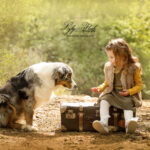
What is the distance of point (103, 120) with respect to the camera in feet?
13.4

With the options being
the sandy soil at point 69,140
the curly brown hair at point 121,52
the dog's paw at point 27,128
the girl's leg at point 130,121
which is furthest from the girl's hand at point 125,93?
the dog's paw at point 27,128

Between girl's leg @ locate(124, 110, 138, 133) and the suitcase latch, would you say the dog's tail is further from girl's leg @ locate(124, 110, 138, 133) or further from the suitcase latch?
girl's leg @ locate(124, 110, 138, 133)

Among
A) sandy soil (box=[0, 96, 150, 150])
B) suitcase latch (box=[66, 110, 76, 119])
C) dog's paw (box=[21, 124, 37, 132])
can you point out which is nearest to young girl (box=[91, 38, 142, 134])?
sandy soil (box=[0, 96, 150, 150])

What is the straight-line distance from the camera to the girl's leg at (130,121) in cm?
386

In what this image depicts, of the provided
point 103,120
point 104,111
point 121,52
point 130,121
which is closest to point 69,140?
point 103,120

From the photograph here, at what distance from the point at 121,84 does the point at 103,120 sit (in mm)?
686

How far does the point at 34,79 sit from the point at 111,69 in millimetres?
1335

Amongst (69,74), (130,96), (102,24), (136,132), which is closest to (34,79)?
(69,74)

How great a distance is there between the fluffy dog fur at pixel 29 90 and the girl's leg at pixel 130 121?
124 cm

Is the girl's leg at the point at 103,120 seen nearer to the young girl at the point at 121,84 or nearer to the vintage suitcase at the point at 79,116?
the young girl at the point at 121,84

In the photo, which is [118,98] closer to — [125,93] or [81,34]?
[125,93]

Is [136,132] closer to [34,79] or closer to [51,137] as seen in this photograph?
[51,137]

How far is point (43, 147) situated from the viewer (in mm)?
3494

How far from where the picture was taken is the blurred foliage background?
10570 mm
